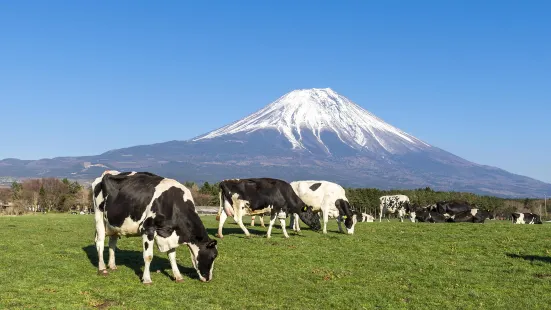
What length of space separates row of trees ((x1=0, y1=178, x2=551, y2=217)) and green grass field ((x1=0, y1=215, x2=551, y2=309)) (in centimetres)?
6728

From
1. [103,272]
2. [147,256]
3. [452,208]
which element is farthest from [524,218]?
[103,272]

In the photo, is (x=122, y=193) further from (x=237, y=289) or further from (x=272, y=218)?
(x=272, y=218)

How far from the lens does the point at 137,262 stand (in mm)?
15273

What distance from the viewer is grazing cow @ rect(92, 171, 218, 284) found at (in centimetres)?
1272

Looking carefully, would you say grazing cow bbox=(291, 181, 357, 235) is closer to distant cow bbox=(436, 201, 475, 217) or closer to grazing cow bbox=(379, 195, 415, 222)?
distant cow bbox=(436, 201, 475, 217)

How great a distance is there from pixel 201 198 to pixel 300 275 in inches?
3279

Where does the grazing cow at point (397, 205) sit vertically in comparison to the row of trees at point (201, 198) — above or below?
above

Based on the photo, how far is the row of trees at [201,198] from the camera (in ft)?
278

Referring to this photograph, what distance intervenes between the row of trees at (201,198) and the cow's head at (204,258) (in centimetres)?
7434

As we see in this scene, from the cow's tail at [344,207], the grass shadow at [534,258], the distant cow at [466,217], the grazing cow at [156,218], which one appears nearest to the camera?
the grazing cow at [156,218]

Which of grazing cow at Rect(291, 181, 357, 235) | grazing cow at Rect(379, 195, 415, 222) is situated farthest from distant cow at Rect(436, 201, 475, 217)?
grazing cow at Rect(291, 181, 357, 235)

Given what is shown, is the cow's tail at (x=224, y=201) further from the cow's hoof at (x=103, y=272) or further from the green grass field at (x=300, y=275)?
the cow's hoof at (x=103, y=272)

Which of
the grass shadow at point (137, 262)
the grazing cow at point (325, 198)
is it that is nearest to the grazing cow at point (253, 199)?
the grazing cow at point (325, 198)

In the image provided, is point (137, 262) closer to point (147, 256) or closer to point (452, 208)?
point (147, 256)
